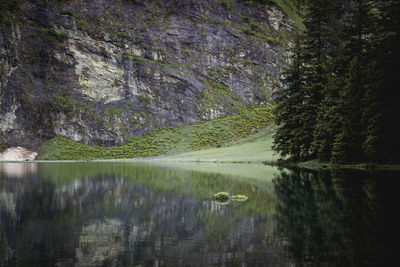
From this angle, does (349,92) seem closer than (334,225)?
No

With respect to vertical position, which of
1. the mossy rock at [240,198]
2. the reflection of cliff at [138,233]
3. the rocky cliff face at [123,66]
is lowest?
the reflection of cliff at [138,233]

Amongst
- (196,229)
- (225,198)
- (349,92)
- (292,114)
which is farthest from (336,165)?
(196,229)

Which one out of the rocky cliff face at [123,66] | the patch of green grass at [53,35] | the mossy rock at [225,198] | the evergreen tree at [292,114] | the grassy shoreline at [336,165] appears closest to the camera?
the mossy rock at [225,198]

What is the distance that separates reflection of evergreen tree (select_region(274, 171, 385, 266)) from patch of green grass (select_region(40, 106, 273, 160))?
321 ft

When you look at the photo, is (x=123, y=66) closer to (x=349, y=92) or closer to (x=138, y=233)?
(x=349, y=92)

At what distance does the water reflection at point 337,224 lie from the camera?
10.0 metres

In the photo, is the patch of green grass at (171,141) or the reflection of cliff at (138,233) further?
the patch of green grass at (171,141)

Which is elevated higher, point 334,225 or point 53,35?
point 53,35

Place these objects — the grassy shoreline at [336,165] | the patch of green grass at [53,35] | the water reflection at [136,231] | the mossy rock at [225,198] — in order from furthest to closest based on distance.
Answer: the patch of green grass at [53,35]
the grassy shoreline at [336,165]
the mossy rock at [225,198]
the water reflection at [136,231]

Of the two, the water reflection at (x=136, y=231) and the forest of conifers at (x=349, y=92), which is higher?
the forest of conifers at (x=349, y=92)

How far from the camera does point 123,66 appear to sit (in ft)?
470

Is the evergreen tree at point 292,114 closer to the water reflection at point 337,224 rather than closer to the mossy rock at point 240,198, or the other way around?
the water reflection at point 337,224

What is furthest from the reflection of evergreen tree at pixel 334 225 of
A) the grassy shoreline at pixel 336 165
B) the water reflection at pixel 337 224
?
the grassy shoreline at pixel 336 165

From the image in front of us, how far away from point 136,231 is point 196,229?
2.15 meters
